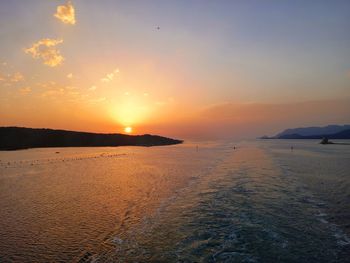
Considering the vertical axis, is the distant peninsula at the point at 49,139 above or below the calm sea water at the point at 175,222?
above

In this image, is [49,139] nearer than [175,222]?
No

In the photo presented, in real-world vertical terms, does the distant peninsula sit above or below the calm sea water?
above

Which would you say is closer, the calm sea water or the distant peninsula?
the calm sea water

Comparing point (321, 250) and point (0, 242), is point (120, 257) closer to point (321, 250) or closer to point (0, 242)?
point (0, 242)

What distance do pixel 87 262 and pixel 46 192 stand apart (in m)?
13.6

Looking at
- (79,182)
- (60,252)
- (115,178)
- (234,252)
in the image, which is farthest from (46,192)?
(234,252)

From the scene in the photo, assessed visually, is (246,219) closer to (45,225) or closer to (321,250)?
(321,250)

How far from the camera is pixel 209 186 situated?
23.8 meters

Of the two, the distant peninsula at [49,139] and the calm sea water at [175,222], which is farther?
the distant peninsula at [49,139]

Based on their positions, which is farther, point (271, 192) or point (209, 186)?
point (209, 186)

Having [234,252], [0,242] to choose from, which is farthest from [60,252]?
[234,252]

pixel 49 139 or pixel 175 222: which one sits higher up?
pixel 49 139

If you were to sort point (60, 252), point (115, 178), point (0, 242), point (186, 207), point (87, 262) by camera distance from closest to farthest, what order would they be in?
point (87, 262) < point (60, 252) < point (0, 242) < point (186, 207) < point (115, 178)

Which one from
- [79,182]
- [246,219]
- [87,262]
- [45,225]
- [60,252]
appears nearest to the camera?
[87,262]
